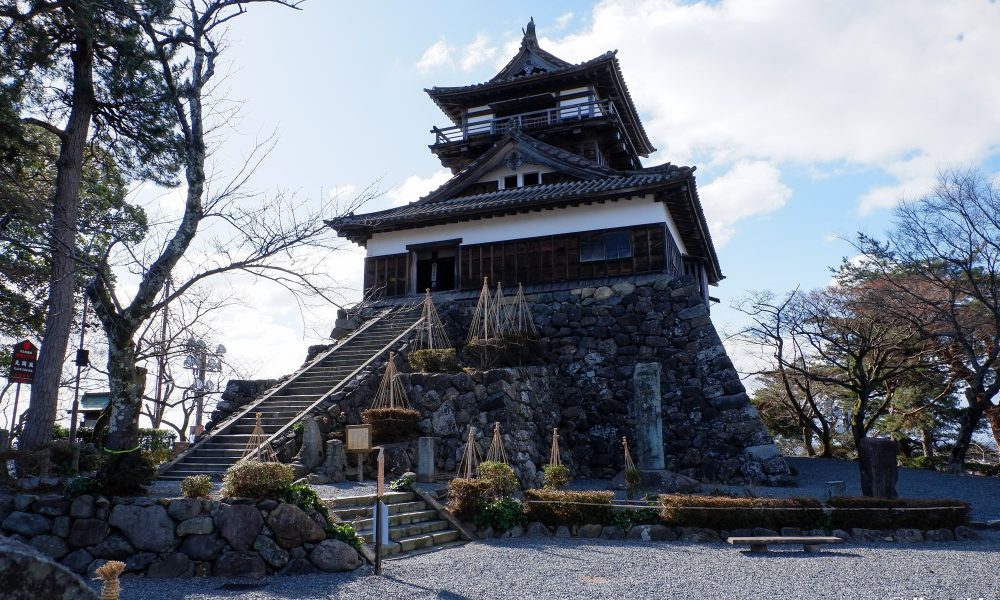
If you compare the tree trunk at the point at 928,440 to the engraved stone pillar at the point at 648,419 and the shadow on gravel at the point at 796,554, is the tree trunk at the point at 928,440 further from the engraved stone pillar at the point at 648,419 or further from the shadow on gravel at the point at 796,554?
the shadow on gravel at the point at 796,554

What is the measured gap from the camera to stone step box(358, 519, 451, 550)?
8.66m

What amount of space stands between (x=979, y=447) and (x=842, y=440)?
204 inches

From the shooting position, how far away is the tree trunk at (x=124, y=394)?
911 cm

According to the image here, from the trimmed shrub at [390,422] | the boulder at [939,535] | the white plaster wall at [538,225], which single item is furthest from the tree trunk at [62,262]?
the boulder at [939,535]

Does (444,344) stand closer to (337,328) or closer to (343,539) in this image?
(337,328)

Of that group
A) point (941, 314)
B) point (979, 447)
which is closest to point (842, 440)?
point (979, 447)

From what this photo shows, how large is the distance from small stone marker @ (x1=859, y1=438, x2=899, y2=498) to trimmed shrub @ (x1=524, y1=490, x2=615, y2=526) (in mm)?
4833

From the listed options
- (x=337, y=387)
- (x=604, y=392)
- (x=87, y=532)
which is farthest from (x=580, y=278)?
(x=87, y=532)

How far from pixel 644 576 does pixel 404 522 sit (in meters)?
3.64

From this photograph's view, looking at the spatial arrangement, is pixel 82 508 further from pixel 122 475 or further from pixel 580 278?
pixel 580 278

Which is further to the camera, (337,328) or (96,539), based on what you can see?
(337,328)

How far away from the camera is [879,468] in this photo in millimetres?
11461

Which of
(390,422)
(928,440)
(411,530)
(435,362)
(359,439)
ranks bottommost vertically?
(411,530)

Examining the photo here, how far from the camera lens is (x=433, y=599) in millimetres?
6480
